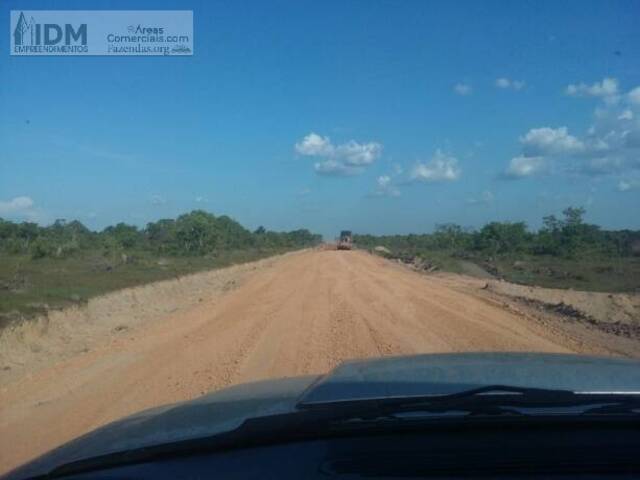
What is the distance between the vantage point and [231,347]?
11.2 meters

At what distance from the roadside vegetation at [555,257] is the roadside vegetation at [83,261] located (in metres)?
15.2

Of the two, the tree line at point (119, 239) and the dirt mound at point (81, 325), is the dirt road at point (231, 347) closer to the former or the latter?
the dirt mound at point (81, 325)

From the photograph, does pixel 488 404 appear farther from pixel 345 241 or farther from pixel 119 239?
pixel 345 241

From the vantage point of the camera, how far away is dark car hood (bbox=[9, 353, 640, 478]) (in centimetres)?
274

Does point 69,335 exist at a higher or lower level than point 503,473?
lower

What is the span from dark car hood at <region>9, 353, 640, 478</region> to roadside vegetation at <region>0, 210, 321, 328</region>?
38.9 ft

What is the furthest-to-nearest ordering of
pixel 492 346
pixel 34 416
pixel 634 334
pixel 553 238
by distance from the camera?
pixel 553 238 < pixel 634 334 < pixel 492 346 < pixel 34 416

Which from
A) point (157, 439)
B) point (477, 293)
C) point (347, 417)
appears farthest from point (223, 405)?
point (477, 293)

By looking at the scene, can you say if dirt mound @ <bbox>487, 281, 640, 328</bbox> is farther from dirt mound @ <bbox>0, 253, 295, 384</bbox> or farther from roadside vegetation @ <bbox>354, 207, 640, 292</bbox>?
dirt mound @ <bbox>0, 253, 295, 384</bbox>

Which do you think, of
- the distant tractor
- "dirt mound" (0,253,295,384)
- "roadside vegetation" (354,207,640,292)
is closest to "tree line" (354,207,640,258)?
"roadside vegetation" (354,207,640,292)

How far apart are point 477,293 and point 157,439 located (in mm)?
19126

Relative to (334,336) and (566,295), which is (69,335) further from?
(566,295)

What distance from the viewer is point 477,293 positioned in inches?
825

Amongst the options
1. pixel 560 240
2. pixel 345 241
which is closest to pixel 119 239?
pixel 345 241
